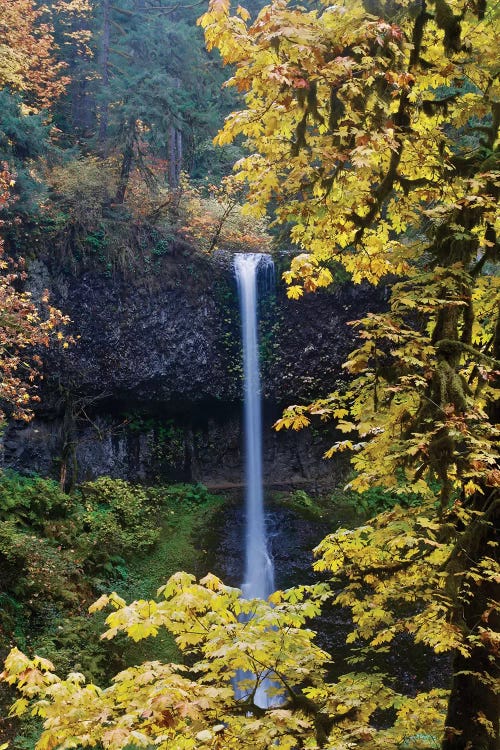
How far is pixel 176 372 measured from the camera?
15781mm

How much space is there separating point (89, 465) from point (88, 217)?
629 cm

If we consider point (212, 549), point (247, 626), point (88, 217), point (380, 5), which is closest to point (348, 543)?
point (247, 626)

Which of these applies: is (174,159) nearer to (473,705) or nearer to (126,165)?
(126,165)

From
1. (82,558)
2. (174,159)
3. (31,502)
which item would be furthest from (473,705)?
(174,159)

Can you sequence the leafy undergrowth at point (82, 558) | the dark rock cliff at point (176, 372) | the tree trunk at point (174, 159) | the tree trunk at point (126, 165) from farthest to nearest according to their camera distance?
the tree trunk at point (174, 159), the tree trunk at point (126, 165), the dark rock cliff at point (176, 372), the leafy undergrowth at point (82, 558)

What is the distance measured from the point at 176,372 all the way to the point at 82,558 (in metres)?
5.93

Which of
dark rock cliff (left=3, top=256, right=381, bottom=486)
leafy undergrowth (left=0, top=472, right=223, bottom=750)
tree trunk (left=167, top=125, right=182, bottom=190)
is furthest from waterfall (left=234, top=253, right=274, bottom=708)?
tree trunk (left=167, top=125, right=182, bottom=190)

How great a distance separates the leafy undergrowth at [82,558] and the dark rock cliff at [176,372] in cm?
138

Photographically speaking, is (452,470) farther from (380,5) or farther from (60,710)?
(380,5)

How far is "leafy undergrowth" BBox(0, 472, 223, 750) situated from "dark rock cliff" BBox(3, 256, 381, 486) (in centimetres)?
138

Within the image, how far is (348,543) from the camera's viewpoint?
4359 mm

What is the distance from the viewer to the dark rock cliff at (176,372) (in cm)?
1499

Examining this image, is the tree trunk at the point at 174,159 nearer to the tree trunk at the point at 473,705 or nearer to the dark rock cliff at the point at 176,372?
the dark rock cliff at the point at 176,372

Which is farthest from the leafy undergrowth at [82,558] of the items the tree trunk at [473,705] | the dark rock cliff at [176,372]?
the tree trunk at [473,705]
